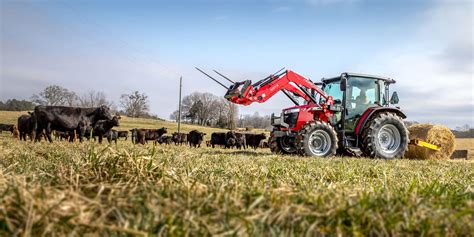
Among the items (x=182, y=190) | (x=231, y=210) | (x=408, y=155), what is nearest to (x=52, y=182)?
(x=182, y=190)

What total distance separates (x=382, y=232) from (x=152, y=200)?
97 centimetres

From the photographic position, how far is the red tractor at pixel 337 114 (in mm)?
12109

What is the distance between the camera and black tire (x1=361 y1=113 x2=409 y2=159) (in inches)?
479

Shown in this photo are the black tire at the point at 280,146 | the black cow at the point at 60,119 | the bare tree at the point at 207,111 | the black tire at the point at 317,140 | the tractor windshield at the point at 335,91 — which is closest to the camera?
the black tire at the point at 317,140

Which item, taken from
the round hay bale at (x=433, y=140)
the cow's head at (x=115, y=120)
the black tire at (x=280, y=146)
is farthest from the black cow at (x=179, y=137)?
the round hay bale at (x=433, y=140)

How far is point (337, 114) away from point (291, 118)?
62.7 inches

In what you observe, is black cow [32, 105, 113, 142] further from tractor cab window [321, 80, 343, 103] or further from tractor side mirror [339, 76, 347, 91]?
tractor side mirror [339, 76, 347, 91]

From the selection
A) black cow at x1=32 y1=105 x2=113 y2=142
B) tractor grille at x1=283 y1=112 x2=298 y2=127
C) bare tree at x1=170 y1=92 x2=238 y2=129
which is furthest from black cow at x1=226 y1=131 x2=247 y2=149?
bare tree at x1=170 y1=92 x2=238 y2=129

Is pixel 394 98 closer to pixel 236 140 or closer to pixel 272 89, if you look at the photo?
pixel 272 89

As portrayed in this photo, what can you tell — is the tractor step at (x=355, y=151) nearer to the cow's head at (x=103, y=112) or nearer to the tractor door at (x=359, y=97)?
the tractor door at (x=359, y=97)

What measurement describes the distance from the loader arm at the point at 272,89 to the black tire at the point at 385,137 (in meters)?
1.67

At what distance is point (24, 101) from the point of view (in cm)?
7738

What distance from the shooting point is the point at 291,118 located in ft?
44.0

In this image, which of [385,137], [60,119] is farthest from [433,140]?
[60,119]
